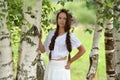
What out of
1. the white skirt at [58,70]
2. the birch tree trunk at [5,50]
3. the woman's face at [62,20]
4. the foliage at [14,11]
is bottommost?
the white skirt at [58,70]

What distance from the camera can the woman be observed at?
14.2ft

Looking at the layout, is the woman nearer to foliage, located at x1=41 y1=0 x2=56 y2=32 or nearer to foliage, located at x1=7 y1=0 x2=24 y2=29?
foliage, located at x1=7 y1=0 x2=24 y2=29

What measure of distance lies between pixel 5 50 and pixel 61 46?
2.90 ft

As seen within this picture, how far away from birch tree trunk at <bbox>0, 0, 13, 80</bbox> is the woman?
767mm

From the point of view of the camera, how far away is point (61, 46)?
4.34 meters

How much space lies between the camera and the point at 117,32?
497 centimetres

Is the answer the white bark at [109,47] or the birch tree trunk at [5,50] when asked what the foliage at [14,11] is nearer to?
the birch tree trunk at [5,50]

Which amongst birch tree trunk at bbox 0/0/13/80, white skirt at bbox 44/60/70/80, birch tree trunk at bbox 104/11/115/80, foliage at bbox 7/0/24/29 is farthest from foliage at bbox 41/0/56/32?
birch tree trunk at bbox 0/0/13/80

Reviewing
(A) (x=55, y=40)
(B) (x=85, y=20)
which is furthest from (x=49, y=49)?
(B) (x=85, y=20)

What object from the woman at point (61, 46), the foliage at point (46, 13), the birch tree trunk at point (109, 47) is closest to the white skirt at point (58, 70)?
the woman at point (61, 46)

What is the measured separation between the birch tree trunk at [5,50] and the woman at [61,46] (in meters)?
0.77

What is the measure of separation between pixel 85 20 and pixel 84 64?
666 inches

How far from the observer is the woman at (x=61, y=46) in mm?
4332

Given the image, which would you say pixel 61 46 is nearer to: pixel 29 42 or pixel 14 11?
pixel 14 11
